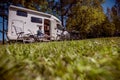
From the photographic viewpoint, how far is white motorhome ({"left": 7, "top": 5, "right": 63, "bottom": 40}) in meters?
15.9

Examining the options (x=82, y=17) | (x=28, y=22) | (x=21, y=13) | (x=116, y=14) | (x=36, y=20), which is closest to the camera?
(x=21, y=13)

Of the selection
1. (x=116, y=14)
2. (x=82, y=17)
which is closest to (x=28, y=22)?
(x=82, y=17)

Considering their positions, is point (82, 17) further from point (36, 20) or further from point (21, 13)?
point (21, 13)

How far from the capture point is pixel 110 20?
50281 mm

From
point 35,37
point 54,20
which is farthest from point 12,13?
point 54,20

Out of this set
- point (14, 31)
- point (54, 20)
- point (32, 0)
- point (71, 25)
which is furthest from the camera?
point (71, 25)

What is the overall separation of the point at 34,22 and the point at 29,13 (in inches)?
30.2

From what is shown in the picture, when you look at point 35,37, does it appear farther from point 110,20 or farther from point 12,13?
point 110,20

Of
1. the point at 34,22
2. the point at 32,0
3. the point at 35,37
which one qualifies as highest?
the point at 32,0

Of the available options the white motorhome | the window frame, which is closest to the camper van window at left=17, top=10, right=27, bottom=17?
the white motorhome

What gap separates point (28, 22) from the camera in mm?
17297

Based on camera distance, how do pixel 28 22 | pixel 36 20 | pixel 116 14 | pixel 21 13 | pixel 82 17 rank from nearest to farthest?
pixel 21 13
pixel 28 22
pixel 36 20
pixel 82 17
pixel 116 14

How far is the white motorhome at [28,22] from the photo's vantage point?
52.2 feet

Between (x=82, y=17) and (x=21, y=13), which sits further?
(x=82, y=17)
